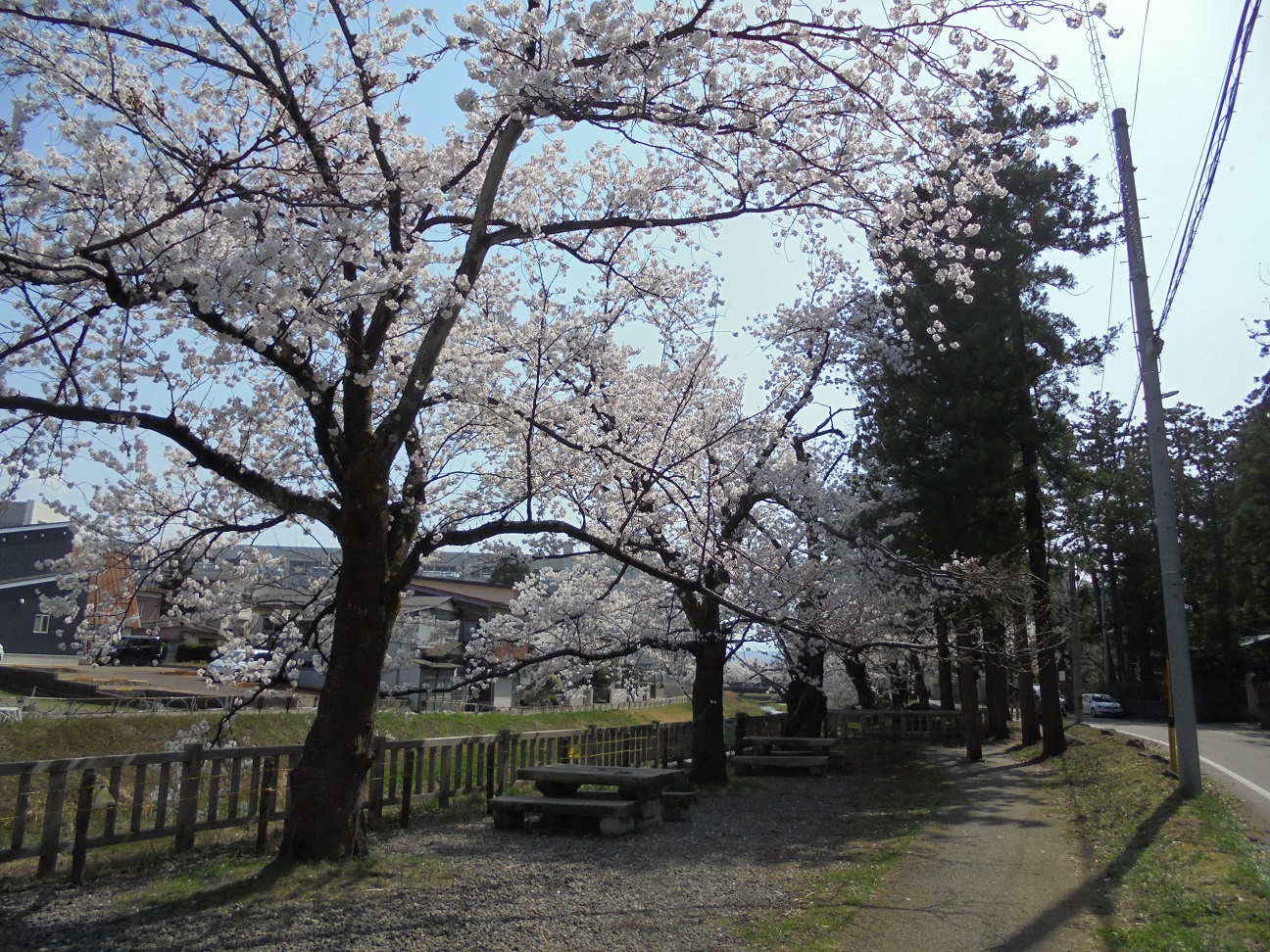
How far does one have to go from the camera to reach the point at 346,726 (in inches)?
277

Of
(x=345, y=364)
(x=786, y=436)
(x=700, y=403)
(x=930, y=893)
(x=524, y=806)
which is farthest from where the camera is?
(x=786, y=436)

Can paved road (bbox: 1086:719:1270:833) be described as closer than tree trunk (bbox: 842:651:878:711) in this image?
Yes

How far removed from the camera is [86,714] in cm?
1959

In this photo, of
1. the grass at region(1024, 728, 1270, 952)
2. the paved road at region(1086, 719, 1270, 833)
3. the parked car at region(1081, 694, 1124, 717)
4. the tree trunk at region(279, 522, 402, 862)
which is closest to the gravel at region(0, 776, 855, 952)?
the tree trunk at region(279, 522, 402, 862)

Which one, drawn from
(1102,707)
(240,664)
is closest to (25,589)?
(240,664)

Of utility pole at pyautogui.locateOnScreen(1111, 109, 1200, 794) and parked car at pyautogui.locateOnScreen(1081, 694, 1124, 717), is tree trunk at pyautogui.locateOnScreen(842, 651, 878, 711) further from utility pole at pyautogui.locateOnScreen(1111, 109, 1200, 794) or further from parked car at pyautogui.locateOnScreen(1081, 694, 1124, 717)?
parked car at pyautogui.locateOnScreen(1081, 694, 1124, 717)

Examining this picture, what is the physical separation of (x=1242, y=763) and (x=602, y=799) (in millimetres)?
12438

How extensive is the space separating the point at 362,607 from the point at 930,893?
4.99m

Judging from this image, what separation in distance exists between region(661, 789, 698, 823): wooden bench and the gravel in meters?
1.44

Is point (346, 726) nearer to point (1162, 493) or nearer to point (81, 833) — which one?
point (81, 833)

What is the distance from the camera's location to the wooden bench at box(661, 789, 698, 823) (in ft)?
34.1

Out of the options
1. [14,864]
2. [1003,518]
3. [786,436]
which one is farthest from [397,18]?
[1003,518]

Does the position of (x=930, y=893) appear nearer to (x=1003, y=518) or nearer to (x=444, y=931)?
(x=444, y=931)

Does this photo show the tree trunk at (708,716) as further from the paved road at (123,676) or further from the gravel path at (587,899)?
the paved road at (123,676)
